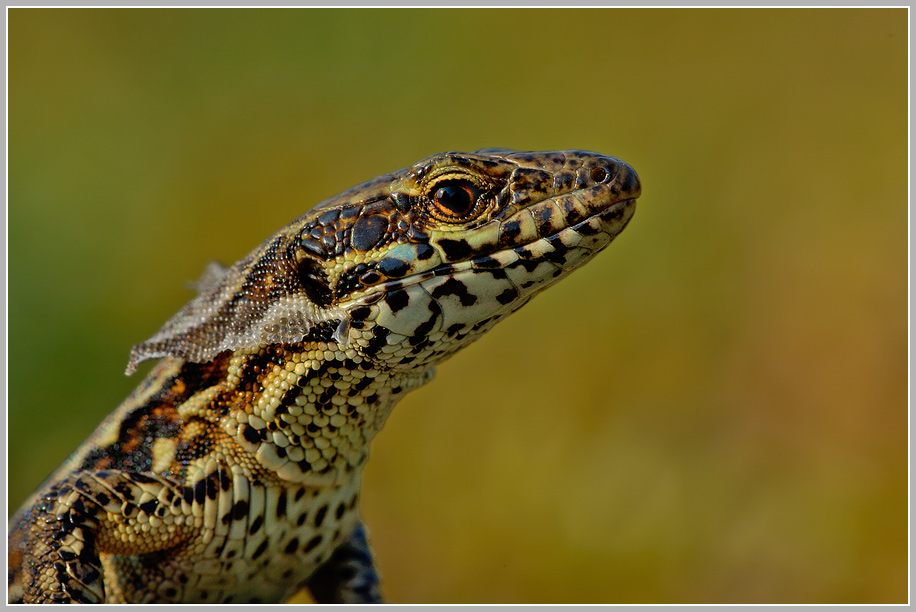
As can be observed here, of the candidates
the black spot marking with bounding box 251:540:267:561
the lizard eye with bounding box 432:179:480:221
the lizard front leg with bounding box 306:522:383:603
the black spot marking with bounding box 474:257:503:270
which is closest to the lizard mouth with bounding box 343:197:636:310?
the black spot marking with bounding box 474:257:503:270

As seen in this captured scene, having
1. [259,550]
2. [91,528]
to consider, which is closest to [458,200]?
[259,550]

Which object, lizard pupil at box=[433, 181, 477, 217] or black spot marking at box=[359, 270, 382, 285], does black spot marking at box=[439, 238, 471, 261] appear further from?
black spot marking at box=[359, 270, 382, 285]

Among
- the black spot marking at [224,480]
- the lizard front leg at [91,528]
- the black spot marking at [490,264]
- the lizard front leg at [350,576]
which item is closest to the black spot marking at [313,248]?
the black spot marking at [490,264]

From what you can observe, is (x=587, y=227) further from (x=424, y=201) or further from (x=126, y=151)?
(x=126, y=151)

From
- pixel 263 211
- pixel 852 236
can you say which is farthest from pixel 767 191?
pixel 263 211

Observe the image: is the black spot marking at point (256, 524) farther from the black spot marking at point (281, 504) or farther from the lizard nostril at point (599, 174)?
the lizard nostril at point (599, 174)

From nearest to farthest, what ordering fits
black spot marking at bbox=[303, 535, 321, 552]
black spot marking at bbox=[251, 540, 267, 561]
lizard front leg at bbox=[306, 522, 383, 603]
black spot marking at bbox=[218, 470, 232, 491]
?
black spot marking at bbox=[218, 470, 232, 491] → black spot marking at bbox=[251, 540, 267, 561] → black spot marking at bbox=[303, 535, 321, 552] → lizard front leg at bbox=[306, 522, 383, 603]
